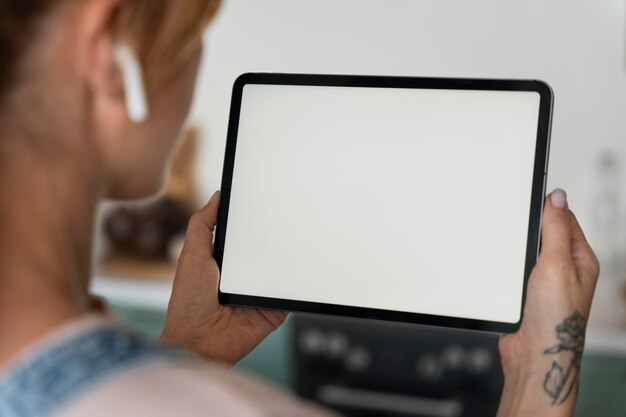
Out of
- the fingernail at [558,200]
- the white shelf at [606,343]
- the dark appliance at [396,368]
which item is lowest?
the dark appliance at [396,368]

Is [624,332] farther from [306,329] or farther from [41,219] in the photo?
[41,219]

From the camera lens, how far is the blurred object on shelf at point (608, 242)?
6.97ft

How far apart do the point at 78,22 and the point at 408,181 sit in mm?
392

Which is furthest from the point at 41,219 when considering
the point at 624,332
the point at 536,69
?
the point at 536,69

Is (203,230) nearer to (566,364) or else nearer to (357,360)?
(566,364)

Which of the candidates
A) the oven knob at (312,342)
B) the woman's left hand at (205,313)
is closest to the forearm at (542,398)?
the woman's left hand at (205,313)

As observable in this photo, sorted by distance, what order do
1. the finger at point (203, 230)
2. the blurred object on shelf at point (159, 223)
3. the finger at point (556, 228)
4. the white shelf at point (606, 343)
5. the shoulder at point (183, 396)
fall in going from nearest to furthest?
the shoulder at point (183, 396) → the finger at point (556, 228) → the finger at point (203, 230) → the white shelf at point (606, 343) → the blurred object on shelf at point (159, 223)

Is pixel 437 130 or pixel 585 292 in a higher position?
pixel 437 130

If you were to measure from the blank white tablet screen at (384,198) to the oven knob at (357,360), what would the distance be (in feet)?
4.01

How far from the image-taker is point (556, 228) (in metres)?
0.75

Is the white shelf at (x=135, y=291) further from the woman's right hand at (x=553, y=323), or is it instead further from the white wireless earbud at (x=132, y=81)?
the white wireless earbud at (x=132, y=81)

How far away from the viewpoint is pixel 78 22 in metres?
0.48

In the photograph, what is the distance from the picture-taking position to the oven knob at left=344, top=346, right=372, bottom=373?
2.02 m

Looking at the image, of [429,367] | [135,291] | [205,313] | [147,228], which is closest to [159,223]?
[147,228]
